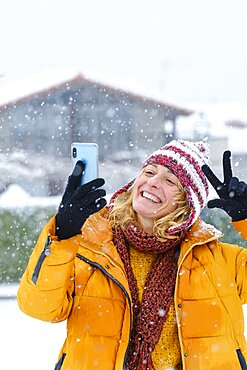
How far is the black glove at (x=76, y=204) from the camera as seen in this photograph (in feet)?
6.49

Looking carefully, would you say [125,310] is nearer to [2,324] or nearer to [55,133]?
[2,324]

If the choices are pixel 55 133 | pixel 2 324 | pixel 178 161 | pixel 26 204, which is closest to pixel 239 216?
pixel 178 161

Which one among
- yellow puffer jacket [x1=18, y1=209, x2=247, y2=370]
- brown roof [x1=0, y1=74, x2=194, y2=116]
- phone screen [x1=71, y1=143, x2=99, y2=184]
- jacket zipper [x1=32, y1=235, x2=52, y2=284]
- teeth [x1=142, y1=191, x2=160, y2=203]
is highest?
brown roof [x1=0, y1=74, x2=194, y2=116]

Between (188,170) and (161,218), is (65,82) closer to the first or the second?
(188,170)

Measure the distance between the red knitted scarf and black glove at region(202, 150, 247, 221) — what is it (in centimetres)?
23

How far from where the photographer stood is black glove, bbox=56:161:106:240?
1978 millimetres

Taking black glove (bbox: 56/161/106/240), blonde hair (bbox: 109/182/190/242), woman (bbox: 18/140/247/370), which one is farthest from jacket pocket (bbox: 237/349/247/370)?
black glove (bbox: 56/161/106/240)

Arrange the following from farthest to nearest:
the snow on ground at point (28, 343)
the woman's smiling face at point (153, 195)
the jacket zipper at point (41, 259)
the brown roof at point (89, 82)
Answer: the brown roof at point (89, 82), the snow on ground at point (28, 343), the woman's smiling face at point (153, 195), the jacket zipper at point (41, 259)

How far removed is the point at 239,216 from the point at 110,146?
1802cm

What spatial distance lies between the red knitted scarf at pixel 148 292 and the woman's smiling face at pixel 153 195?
0.20ft

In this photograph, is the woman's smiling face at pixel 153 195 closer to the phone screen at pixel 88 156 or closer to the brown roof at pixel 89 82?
the phone screen at pixel 88 156

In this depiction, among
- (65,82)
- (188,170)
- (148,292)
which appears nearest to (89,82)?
(65,82)

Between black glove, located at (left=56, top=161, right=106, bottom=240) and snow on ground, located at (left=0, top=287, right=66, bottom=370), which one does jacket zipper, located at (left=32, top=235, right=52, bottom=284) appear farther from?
snow on ground, located at (left=0, top=287, right=66, bottom=370)

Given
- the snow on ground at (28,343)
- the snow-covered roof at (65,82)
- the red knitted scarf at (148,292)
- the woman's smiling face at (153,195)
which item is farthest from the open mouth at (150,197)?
the snow-covered roof at (65,82)
